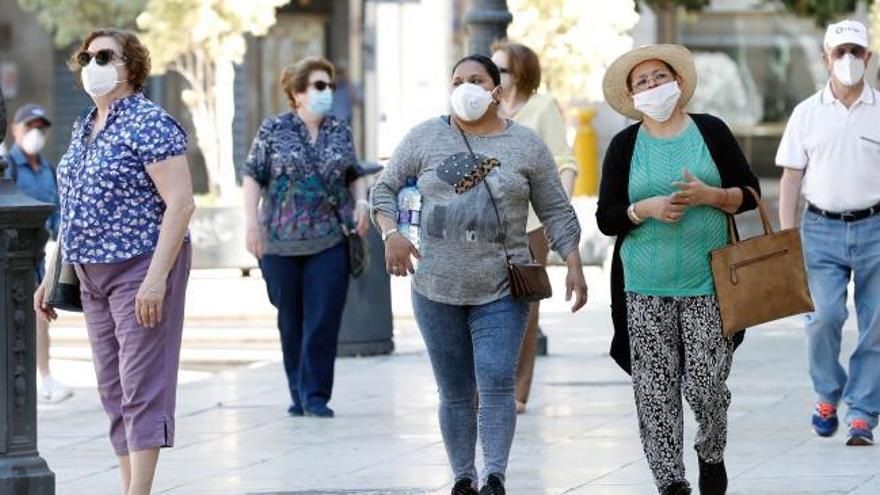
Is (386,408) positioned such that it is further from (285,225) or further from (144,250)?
(144,250)

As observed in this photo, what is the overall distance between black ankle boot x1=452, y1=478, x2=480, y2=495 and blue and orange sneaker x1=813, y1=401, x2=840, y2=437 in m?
2.50

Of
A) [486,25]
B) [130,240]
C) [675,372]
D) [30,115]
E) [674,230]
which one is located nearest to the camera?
[130,240]

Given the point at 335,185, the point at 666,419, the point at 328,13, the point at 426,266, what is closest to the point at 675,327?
the point at 666,419

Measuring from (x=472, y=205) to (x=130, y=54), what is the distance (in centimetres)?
138

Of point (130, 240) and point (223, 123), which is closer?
point (130, 240)

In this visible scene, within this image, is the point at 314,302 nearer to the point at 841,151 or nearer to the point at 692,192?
the point at 841,151

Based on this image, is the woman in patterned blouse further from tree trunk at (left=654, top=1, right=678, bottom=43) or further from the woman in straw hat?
tree trunk at (left=654, top=1, right=678, bottom=43)

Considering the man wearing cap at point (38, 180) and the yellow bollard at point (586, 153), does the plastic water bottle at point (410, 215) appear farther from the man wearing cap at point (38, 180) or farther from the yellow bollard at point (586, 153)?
the yellow bollard at point (586, 153)

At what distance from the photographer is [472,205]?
8.45 m

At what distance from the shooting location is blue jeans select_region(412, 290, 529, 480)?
8.46 m

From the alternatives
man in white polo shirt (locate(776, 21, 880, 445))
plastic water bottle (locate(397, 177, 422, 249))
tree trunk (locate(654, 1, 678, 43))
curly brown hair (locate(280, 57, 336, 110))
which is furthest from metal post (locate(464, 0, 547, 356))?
tree trunk (locate(654, 1, 678, 43))

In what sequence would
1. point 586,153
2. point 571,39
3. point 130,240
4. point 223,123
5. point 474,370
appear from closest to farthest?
1. point 130,240
2. point 474,370
3. point 223,123
4. point 571,39
5. point 586,153

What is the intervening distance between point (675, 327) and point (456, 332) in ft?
2.81

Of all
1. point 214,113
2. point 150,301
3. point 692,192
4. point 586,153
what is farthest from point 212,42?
point 692,192
